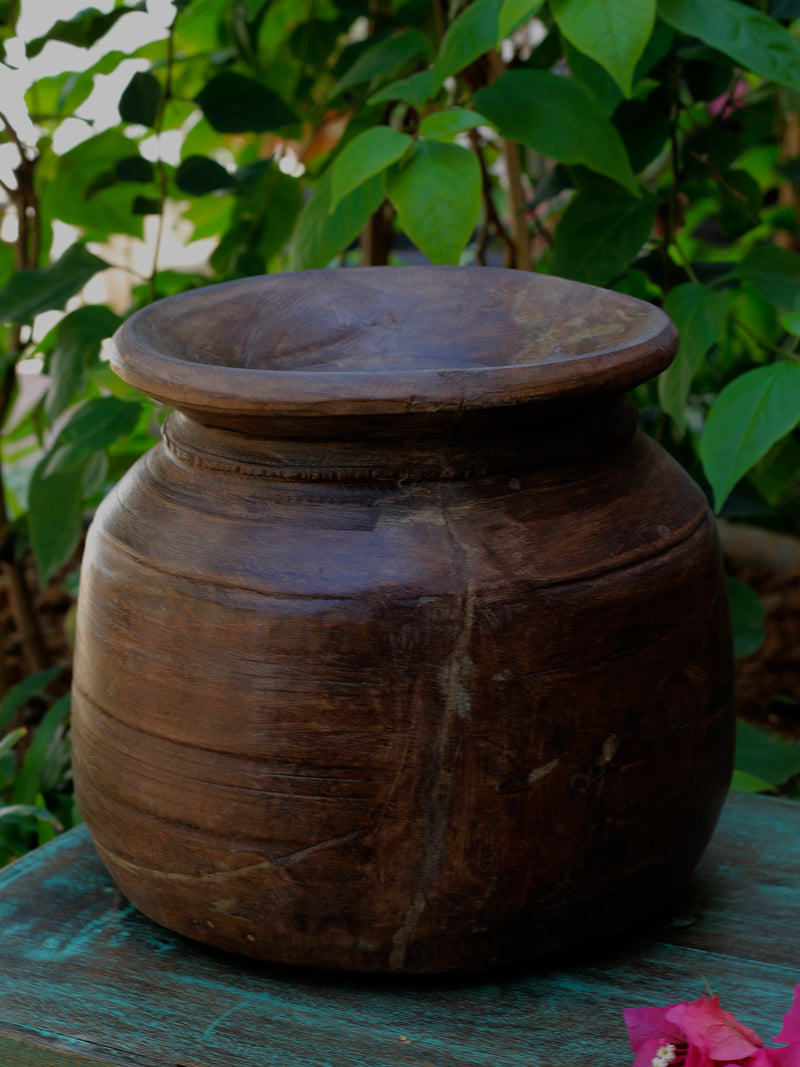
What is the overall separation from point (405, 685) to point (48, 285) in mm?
1134

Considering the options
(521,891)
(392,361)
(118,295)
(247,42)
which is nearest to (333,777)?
(521,891)

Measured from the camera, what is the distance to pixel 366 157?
4.43 feet

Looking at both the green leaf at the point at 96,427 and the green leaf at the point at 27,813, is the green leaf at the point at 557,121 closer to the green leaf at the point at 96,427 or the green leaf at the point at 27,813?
the green leaf at the point at 96,427

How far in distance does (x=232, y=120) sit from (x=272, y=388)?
1.09 metres

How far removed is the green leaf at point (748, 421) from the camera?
1.33 meters

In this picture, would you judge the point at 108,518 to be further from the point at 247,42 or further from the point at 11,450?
the point at 11,450

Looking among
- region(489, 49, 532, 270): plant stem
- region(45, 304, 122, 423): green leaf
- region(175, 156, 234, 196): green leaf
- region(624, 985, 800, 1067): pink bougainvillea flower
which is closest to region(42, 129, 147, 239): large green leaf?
region(175, 156, 234, 196): green leaf

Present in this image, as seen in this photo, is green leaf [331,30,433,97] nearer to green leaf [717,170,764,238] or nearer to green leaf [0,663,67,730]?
green leaf [717,170,764,238]

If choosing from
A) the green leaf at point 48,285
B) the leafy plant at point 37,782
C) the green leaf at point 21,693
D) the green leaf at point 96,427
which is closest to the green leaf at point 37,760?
the leafy plant at point 37,782

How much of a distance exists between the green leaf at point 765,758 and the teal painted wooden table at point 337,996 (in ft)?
2.00

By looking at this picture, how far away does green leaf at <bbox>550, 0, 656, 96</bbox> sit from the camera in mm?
1243

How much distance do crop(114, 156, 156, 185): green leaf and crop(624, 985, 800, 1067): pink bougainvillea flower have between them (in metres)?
1.44

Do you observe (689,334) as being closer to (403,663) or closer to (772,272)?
(772,272)

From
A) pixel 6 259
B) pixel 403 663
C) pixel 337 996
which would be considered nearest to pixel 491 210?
pixel 6 259
